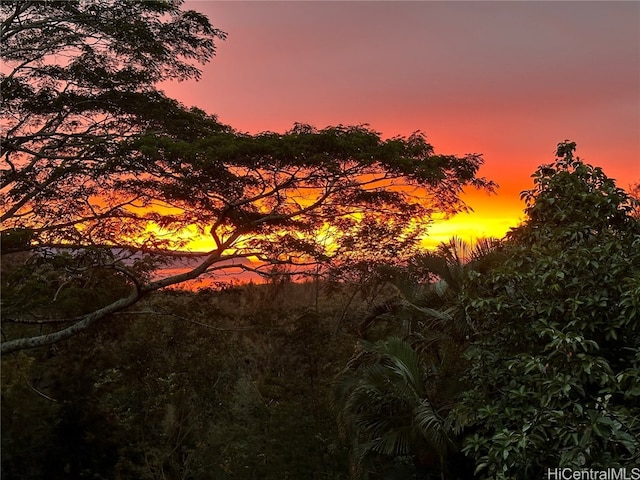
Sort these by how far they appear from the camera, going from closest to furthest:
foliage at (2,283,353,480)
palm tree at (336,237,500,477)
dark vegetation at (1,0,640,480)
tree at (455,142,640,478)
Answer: tree at (455,142,640,478), dark vegetation at (1,0,640,480), palm tree at (336,237,500,477), foliage at (2,283,353,480)

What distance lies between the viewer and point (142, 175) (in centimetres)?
811

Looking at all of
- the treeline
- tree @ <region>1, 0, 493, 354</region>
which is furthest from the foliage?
tree @ <region>1, 0, 493, 354</region>

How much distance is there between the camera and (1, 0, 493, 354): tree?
7539 millimetres

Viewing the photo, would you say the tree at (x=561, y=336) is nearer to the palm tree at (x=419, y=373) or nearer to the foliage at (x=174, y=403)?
the palm tree at (x=419, y=373)

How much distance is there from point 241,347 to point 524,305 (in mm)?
11510

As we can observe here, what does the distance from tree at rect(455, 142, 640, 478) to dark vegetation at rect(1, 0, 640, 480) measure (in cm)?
2

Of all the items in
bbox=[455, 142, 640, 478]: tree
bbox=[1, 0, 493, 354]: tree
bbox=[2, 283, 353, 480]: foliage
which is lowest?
bbox=[2, 283, 353, 480]: foliage

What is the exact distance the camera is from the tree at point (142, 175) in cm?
754

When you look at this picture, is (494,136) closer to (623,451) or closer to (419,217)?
(419,217)

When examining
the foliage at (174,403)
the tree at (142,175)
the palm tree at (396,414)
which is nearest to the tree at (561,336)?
the palm tree at (396,414)

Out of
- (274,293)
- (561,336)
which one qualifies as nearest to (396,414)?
(561,336)

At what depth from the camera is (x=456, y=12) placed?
331 inches

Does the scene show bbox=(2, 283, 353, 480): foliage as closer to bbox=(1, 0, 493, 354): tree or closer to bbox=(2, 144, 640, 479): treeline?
bbox=(2, 144, 640, 479): treeline

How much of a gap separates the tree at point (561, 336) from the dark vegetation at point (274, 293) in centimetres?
2
